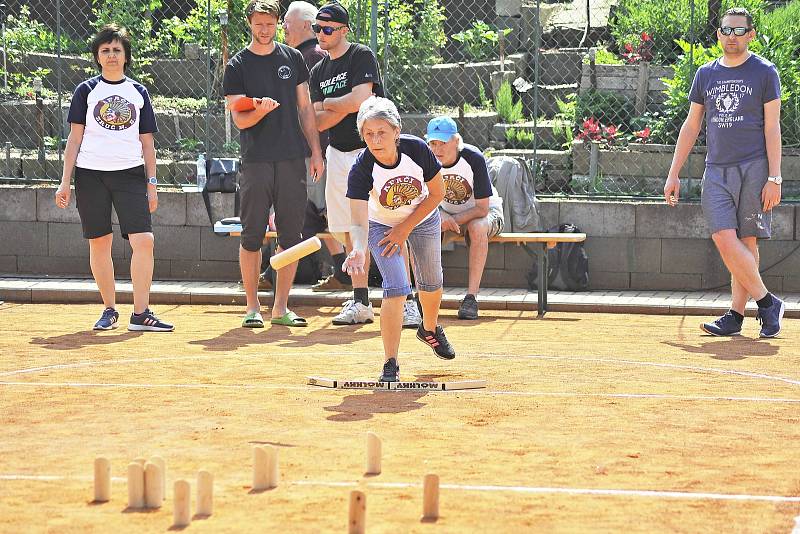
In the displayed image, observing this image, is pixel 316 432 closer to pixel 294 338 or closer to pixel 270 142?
pixel 294 338

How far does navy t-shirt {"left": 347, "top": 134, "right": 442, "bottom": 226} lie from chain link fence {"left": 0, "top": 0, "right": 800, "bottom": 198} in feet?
16.1

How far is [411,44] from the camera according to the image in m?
13.1

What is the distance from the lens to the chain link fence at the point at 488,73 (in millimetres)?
11891

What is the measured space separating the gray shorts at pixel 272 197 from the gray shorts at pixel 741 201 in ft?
9.63

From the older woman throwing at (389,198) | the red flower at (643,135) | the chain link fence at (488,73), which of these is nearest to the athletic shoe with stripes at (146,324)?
the older woman throwing at (389,198)

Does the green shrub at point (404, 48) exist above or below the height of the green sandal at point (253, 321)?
above

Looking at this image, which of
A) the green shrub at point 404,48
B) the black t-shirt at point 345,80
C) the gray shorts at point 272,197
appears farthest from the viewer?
the green shrub at point 404,48

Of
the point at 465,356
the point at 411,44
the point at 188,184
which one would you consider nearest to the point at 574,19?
the point at 411,44

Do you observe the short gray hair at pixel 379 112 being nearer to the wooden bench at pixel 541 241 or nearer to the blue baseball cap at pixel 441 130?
the blue baseball cap at pixel 441 130

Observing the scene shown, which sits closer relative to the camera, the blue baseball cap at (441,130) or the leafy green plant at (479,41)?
the blue baseball cap at (441,130)

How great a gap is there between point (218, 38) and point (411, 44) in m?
1.96

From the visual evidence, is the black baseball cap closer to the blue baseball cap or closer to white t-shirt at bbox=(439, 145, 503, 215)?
the blue baseball cap

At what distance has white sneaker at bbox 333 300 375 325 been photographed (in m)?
9.55

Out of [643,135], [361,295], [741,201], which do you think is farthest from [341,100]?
[643,135]
